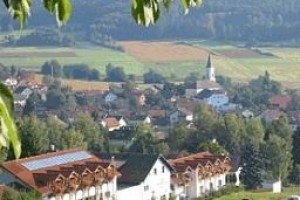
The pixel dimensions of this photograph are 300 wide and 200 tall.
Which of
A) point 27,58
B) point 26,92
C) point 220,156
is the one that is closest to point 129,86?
point 26,92

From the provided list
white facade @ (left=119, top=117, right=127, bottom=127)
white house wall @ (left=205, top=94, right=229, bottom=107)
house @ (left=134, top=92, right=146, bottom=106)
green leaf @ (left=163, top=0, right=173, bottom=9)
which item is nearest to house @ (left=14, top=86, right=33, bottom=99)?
house @ (left=134, top=92, right=146, bottom=106)

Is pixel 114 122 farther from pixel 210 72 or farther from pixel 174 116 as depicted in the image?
pixel 210 72

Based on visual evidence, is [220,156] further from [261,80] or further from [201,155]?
[261,80]

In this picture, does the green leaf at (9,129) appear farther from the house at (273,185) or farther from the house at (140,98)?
the house at (140,98)

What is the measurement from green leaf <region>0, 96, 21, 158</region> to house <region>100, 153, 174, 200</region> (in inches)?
998

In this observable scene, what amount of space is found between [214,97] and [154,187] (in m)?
60.3

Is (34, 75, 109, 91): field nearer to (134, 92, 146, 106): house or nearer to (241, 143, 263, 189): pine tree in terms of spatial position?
(134, 92, 146, 106): house

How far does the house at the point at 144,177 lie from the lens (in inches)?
1095

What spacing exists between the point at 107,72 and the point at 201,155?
67.0m

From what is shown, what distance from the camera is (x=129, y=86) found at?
88.6 meters

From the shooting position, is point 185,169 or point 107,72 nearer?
point 185,169

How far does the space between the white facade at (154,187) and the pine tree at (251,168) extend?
5.63 m

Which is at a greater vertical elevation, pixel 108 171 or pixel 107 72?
pixel 108 171

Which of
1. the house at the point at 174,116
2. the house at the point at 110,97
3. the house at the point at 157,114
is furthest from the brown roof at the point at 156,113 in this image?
the house at the point at 110,97
